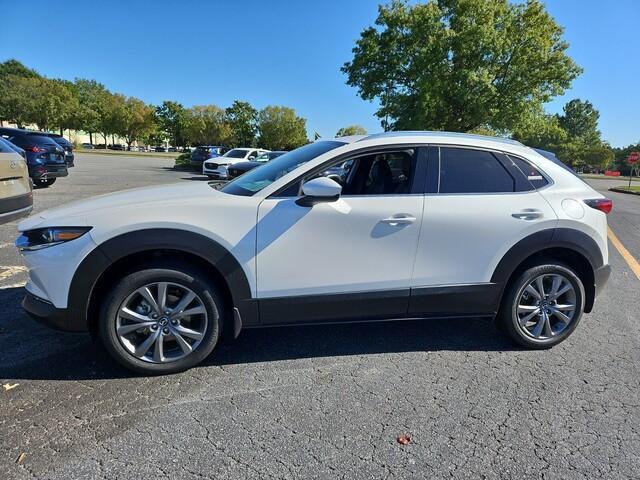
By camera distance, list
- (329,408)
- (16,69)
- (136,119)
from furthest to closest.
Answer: (16,69) → (136,119) → (329,408)

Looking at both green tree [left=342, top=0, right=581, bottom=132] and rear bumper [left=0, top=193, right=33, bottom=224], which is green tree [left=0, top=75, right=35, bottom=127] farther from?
rear bumper [left=0, top=193, right=33, bottom=224]

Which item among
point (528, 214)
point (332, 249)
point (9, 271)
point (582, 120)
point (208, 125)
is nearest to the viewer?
point (332, 249)

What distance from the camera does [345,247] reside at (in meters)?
2.92

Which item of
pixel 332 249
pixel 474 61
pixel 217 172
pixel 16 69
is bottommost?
pixel 217 172

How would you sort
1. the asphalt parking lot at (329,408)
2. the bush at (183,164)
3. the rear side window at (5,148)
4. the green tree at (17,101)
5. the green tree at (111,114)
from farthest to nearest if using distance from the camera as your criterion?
the green tree at (111,114) < the green tree at (17,101) < the bush at (183,164) < the rear side window at (5,148) < the asphalt parking lot at (329,408)

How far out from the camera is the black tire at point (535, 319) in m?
3.29

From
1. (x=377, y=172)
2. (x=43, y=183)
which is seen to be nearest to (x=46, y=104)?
(x=43, y=183)

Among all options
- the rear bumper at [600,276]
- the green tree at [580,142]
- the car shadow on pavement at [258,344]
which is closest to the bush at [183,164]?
the car shadow on pavement at [258,344]

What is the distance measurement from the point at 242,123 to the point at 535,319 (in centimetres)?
6448

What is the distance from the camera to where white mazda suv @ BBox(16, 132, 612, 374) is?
2.68 meters

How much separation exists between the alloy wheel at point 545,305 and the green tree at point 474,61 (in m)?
23.7

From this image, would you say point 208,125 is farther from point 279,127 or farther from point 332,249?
point 332,249

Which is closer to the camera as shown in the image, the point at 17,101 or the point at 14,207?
the point at 14,207

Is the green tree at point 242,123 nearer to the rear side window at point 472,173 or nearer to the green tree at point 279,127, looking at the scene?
the green tree at point 279,127
